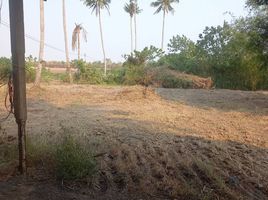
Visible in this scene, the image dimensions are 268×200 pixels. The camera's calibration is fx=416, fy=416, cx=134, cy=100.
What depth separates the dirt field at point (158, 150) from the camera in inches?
204

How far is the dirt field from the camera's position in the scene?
519 cm

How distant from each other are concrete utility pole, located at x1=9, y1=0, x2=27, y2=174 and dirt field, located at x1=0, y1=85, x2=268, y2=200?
1.25 feet

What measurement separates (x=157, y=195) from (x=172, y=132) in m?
3.72

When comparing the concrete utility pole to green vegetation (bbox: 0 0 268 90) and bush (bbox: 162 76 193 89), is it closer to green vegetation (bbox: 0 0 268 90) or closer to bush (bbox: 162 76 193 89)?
green vegetation (bbox: 0 0 268 90)

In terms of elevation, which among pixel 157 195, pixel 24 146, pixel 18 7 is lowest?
pixel 157 195

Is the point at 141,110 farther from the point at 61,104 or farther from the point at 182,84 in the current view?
the point at 182,84

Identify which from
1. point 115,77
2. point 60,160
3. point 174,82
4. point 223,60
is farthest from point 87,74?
point 60,160

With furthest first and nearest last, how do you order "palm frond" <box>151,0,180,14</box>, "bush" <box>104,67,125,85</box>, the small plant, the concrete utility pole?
"palm frond" <box>151,0,180,14</box>
"bush" <box>104,67,125,85</box>
the concrete utility pole
the small plant

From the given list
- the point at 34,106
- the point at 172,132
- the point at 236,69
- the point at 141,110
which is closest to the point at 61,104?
the point at 34,106

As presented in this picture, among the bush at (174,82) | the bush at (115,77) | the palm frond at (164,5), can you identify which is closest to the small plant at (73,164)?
the bush at (174,82)

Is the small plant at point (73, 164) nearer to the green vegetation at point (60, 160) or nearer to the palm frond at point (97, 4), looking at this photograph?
the green vegetation at point (60, 160)

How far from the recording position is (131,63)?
29.2 metres

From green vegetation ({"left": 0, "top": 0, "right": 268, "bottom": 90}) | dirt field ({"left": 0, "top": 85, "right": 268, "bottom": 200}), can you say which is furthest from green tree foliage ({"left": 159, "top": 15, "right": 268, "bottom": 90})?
dirt field ({"left": 0, "top": 85, "right": 268, "bottom": 200})

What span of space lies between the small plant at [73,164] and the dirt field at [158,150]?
12cm
